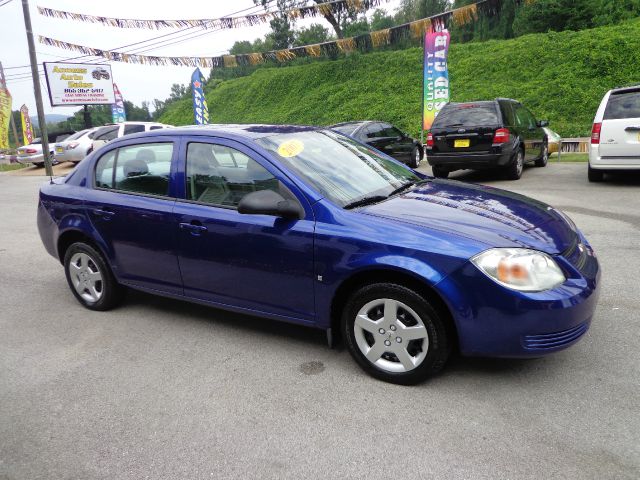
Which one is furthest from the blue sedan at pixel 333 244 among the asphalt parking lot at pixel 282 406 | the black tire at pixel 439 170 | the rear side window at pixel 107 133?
the rear side window at pixel 107 133

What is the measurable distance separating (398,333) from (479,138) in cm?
792

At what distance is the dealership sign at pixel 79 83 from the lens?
28.8m

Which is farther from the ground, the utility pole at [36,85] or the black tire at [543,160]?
the utility pole at [36,85]

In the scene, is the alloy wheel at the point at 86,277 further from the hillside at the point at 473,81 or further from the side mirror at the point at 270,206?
the hillside at the point at 473,81

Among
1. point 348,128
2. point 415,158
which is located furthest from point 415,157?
point 348,128

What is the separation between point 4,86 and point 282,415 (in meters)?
33.5

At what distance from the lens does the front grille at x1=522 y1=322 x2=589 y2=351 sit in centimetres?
271

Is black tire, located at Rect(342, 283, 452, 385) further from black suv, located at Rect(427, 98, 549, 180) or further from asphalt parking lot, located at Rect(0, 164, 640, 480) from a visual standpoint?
black suv, located at Rect(427, 98, 549, 180)

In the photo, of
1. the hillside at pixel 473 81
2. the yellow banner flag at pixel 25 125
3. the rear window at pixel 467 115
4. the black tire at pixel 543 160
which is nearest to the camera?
the rear window at pixel 467 115

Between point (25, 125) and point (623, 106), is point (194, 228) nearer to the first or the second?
point (623, 106)

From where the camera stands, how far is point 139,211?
3.86m

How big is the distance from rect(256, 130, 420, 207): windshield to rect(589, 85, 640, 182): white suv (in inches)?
238

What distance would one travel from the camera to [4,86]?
29.0m

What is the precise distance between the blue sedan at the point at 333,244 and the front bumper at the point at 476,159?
6.27 m
